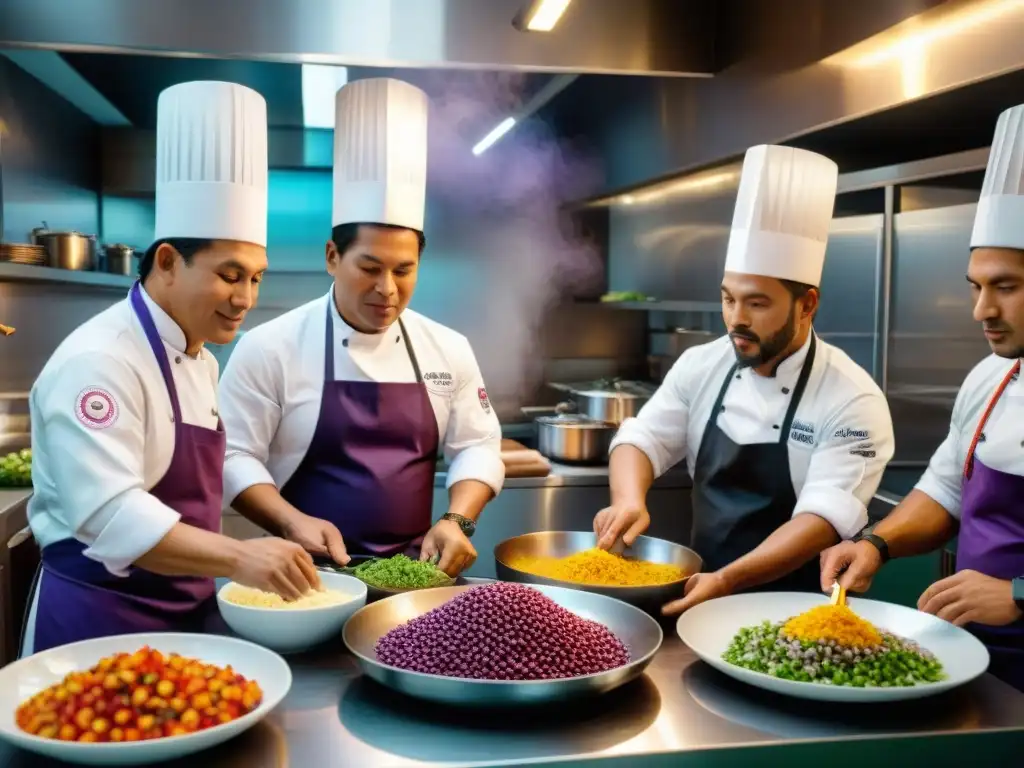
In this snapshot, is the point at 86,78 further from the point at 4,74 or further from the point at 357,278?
the point at 357,278

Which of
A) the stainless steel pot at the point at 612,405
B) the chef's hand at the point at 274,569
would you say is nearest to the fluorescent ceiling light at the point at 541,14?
the chef's hand at the point at 274,569

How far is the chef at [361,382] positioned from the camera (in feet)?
7.98

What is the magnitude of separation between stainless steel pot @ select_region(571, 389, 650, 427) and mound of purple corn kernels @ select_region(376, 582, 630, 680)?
287cm

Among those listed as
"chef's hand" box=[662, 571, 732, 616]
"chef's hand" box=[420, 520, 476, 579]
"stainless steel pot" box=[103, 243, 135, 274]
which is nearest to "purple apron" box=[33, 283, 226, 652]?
"chef's hand" box=[420, 520, 476, 579]

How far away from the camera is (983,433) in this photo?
2127mm

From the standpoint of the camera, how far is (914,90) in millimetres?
2646

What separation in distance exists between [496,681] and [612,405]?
10.5 ft

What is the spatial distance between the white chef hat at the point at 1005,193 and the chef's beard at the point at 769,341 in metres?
0.51

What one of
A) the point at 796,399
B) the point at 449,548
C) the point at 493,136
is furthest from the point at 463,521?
the point at 493,136

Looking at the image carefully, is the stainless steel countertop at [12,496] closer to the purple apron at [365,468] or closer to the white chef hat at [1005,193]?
the purple apron at [365,468]

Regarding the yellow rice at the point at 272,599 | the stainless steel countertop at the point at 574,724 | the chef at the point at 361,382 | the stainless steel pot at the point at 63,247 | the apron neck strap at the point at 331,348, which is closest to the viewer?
the stainless steel countertop at the point at 574,724

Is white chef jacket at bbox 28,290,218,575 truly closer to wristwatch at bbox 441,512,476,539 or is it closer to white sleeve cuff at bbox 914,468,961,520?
wristwatch at bbox 441,512,476,539

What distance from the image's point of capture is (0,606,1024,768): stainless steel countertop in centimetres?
134

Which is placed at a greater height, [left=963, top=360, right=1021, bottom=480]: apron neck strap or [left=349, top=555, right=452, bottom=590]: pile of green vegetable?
[left=963, top=360, right=1021, bottom=480]: apron neck strap
